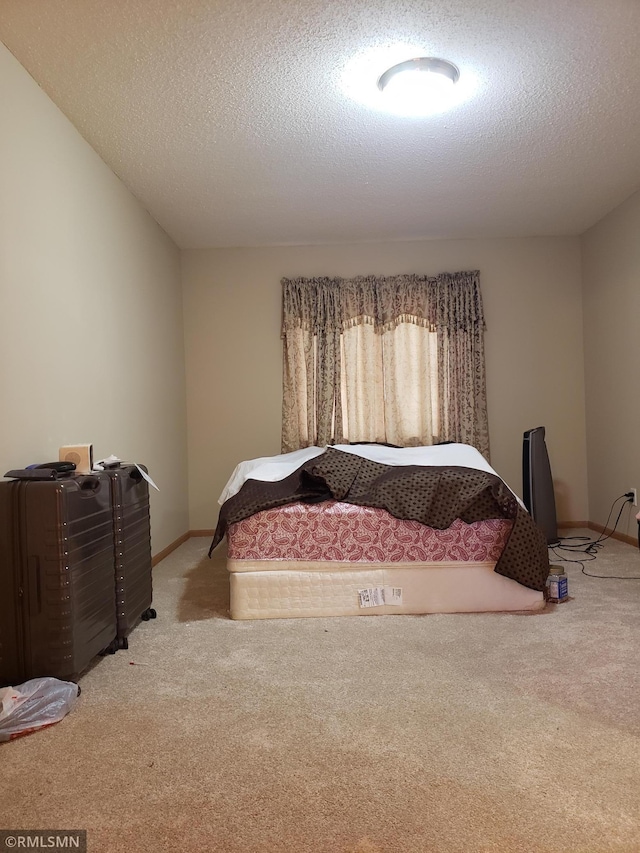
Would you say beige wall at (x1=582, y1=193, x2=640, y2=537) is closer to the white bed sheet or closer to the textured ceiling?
the textured ceiling

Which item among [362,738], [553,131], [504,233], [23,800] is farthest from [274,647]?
[504,233]

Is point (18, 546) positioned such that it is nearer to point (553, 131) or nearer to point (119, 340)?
point (119, 340)

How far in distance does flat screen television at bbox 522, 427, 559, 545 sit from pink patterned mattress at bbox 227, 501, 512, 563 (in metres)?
1.63

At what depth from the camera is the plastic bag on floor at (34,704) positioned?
6.33ft

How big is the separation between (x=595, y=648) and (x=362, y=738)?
120cm

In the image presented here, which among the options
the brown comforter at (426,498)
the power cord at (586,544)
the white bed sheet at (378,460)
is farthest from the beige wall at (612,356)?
the brown comforter at (426,498)

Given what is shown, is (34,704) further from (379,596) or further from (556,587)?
(556,587)

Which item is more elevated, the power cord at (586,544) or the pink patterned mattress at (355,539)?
the pink patterned mattress at (355,539)

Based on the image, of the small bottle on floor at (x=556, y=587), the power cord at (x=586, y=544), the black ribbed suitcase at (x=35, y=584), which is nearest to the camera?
the black ribbed suitcase at (x=35, y=584)

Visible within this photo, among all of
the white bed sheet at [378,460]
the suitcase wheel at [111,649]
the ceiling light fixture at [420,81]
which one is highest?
the ceiling light fixture at [420,81]

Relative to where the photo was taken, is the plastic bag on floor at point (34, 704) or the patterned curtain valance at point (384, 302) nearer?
the plastic bag on floor at point (34, 704)

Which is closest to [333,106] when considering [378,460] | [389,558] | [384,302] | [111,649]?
[378,460]

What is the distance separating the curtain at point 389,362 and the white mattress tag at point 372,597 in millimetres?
2449

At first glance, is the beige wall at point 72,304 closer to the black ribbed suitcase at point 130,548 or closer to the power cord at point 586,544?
the black ribbed suitcase at point 130,548
